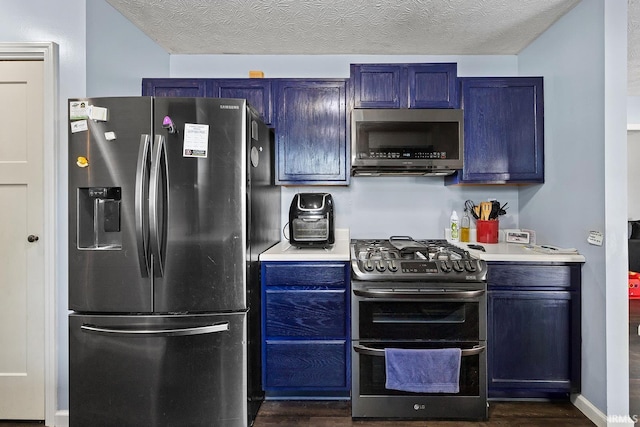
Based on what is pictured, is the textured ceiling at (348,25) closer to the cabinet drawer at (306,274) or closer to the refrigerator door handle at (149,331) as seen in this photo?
the cabinet drawer at (306,274)

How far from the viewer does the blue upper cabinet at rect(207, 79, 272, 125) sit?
2502 mm

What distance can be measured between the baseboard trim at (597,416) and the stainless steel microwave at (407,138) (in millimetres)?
1538

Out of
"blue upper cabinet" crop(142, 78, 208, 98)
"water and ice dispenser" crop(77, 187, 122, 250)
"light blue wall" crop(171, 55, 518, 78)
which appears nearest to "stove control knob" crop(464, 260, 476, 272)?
"light blue wall" crop(171, 55, 518, 78)

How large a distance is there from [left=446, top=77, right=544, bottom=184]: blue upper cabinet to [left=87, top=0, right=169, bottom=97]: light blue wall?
221 centimetres

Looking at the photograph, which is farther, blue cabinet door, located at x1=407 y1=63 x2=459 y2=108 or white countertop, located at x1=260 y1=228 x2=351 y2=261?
blue cabinet door, located at x1=407 y1=63 x2=459 y2=108

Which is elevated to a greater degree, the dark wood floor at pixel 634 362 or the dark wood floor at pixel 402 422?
the dark wood floor at pixel 634 362

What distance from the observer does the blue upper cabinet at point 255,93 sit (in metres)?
2.50

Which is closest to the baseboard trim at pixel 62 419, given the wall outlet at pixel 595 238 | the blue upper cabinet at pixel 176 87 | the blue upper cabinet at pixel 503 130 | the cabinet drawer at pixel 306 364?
the cabinet drawer at pixel 306 364

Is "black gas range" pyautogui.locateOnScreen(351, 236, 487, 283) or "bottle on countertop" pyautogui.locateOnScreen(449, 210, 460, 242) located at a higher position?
"bottle on countertop" pyautogui.locateOnScreen(449, 210, 460, 242)

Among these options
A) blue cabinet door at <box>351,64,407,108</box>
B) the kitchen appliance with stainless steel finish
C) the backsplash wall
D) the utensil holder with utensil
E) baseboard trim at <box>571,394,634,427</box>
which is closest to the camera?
baseboard trim at <box>571,394,634,427</box>

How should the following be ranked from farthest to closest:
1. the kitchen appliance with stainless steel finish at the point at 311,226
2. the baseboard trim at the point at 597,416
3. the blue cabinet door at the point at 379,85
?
1. the blue cabinet door at the point at 379,85
2. the kitchen appliance with stainless steel finish at the point at 311,226
3. the baseboard trim at the point at 597,416

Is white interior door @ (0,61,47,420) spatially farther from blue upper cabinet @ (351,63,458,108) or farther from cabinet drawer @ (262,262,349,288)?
blue upper cabinet @ (351,63,458,108)

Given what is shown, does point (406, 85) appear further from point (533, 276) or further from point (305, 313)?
point (305, 313)

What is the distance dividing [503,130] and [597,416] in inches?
69.2
